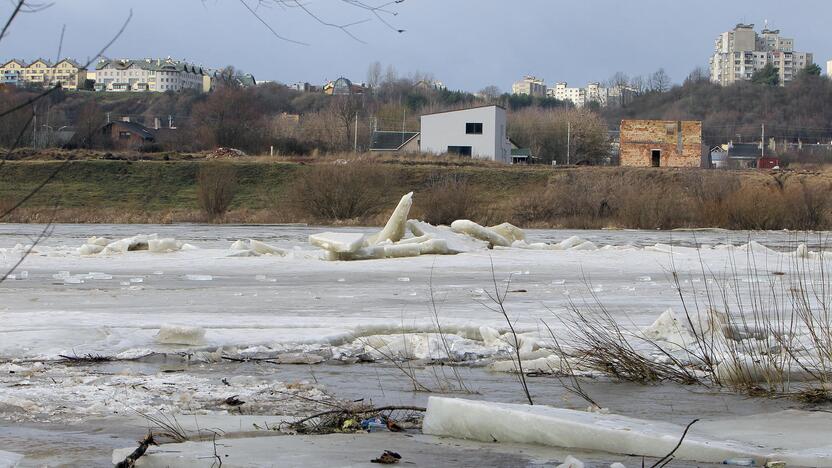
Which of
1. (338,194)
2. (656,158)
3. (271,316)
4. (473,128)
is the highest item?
(473,128)

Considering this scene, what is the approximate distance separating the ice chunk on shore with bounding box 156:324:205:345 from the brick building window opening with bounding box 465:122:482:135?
71.4 metres

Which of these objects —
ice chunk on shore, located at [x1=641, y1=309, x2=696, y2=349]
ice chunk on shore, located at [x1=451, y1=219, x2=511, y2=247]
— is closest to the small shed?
ice chunk on shore, located at [x1=451, y1=219, x2=511, y2=247]

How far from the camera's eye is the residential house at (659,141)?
7781 cm

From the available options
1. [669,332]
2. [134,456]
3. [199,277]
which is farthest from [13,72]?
[199,277]

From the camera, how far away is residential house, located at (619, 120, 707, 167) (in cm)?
7781

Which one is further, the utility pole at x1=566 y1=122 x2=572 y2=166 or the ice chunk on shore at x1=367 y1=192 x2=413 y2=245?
the utility pole at x1=566 y1=122 x2=572 y2=166

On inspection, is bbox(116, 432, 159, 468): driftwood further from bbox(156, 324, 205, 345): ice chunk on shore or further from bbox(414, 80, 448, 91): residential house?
bbox(414, 80, 448, 91): residential house

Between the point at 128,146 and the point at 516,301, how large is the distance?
239 feet

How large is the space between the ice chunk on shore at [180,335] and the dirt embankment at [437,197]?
25.9m

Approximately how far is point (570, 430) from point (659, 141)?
74.9 m

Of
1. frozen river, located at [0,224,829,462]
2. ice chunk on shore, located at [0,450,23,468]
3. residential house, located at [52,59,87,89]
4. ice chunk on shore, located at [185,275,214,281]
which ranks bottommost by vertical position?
ice chunk on shore, located at [185,275,214,281]

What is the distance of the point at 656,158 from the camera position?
78.9 meters

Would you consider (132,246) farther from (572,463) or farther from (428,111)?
(428,111)

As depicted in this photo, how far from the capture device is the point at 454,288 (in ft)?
50.2
